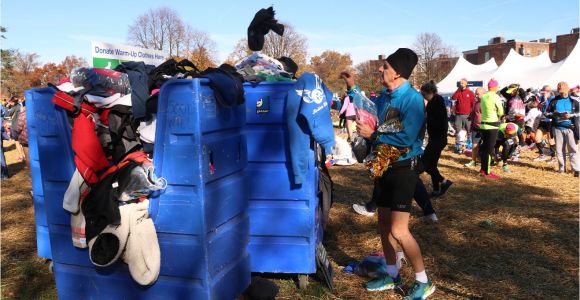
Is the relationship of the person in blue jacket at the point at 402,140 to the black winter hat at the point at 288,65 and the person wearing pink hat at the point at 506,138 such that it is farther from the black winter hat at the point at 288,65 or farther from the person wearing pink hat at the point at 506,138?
the person wearing pink hat at the point at 506,138

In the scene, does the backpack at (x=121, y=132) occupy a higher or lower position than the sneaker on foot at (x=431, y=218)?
higher

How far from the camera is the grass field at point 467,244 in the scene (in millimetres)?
3768

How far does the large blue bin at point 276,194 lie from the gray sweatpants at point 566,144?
7.56m

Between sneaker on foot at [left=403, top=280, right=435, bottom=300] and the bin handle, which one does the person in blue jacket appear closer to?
sneaker on foot at [left=403, top=280, right=435, bottom=300]

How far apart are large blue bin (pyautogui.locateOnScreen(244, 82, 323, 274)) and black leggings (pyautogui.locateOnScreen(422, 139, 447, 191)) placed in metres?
3.20

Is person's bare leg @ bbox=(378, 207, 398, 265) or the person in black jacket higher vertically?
the person in black jacket

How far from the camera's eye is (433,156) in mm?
6449

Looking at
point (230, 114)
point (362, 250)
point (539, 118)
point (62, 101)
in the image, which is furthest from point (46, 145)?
point (539, 118)

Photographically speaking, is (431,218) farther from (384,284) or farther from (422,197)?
(384,284)

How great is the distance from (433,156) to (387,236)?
3129mm

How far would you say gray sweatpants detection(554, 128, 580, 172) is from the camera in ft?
28.9

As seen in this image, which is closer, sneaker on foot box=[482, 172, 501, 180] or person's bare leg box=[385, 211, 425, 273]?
person's bare leg box=[385, 211, 425, 273]

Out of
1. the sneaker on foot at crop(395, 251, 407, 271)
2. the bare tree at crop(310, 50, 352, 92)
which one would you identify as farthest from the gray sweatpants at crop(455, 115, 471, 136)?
the bare tree at crop(310, 50, 352, 92)

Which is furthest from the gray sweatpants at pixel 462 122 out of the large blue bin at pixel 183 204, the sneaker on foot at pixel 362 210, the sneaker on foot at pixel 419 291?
the large blue bin at pixel 183 204
